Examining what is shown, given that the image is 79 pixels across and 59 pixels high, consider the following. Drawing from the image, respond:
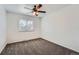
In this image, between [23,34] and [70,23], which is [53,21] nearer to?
[70,23]

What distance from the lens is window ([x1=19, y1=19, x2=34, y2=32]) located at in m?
1.96

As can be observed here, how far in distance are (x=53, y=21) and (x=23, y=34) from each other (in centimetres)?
69

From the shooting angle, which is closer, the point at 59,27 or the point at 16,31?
the point at 16,31

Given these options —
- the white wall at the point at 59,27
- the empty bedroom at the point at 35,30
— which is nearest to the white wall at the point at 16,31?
the empty bedroom at the point at 35,30

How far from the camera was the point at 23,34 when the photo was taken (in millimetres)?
2006

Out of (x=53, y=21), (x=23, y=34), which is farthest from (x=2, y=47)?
(x=53, y=21)

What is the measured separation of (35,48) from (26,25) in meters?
0.50

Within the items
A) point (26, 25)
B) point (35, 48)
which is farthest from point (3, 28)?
point (35, 48)

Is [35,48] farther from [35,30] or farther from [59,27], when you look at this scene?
[59,27]

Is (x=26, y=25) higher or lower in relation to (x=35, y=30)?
higher

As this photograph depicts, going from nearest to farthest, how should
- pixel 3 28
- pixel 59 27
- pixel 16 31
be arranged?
pixel 3 28 < pixel 16 31 < pixel 59 27

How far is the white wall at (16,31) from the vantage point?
1.84 m

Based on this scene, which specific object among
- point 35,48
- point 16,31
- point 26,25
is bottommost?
point 35,48

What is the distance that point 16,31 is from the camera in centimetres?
194
